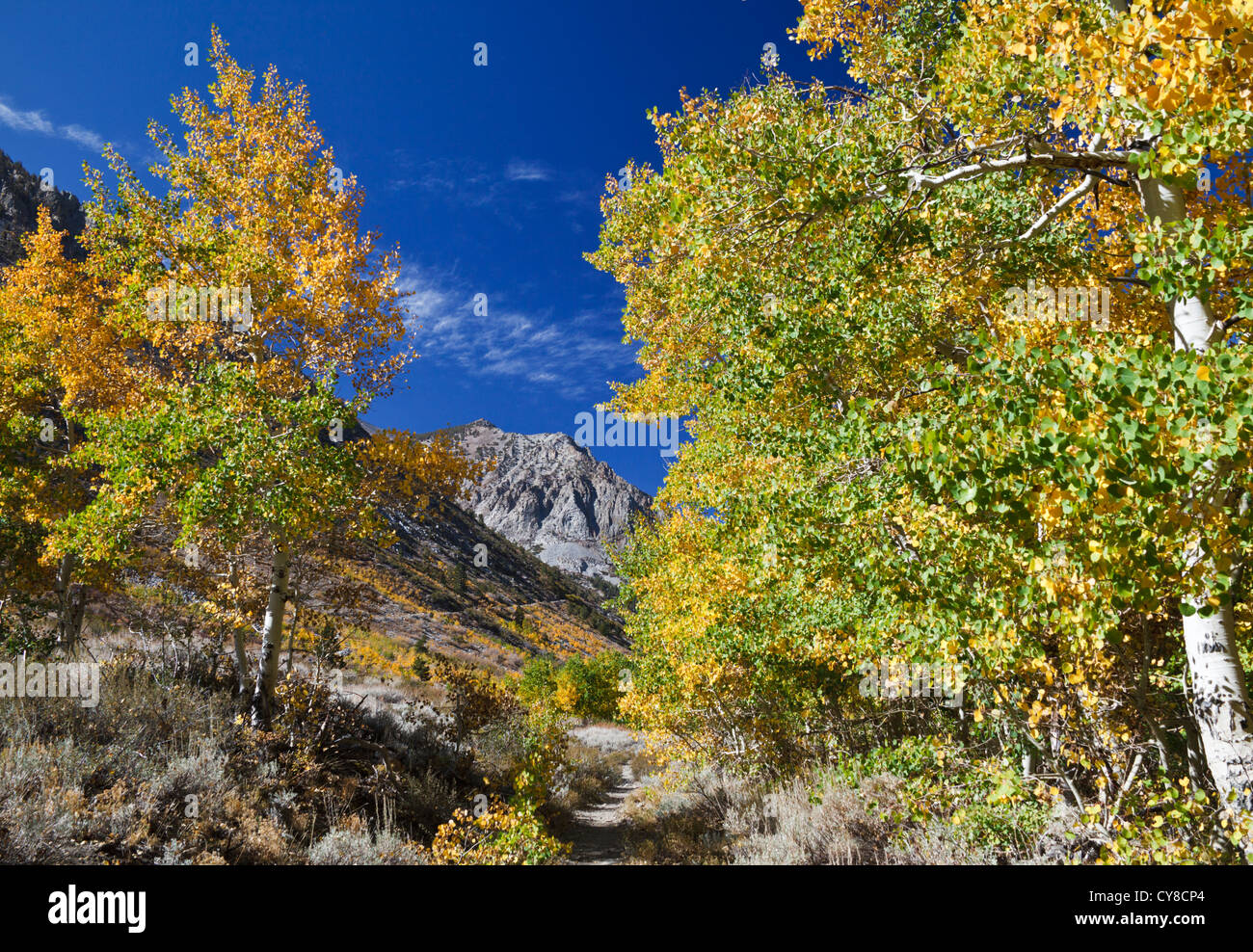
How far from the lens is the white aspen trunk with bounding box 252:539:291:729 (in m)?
9.10

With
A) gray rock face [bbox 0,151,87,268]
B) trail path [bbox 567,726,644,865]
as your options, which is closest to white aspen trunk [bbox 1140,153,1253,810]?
trail path [bbox 567,726,644,865]

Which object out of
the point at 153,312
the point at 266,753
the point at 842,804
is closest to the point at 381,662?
the point at 266,753

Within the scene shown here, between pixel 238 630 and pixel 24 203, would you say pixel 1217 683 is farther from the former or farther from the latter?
pixel 24 203

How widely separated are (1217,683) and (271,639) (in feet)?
35.7

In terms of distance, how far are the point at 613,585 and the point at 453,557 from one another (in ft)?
314

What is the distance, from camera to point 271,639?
30.0 ft

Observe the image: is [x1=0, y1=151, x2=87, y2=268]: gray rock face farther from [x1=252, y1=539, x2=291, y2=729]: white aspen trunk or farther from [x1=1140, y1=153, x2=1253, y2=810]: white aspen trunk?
[x1=1140, y1=153, x2=1253, y2=810]: white aspen trunk

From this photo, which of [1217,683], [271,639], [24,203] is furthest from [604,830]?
[24,203]

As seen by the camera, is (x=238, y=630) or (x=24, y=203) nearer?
(x=238, y=630)

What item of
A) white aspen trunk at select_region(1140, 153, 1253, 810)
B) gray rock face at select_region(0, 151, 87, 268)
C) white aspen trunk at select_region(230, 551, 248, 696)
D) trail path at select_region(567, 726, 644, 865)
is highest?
gray rock face at select_region(0, 151, 87, 268)

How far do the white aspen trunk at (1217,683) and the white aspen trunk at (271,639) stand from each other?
10.4 m

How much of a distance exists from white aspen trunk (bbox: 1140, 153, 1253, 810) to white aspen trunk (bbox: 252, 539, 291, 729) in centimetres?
1044

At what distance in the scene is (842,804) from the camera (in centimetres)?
859
